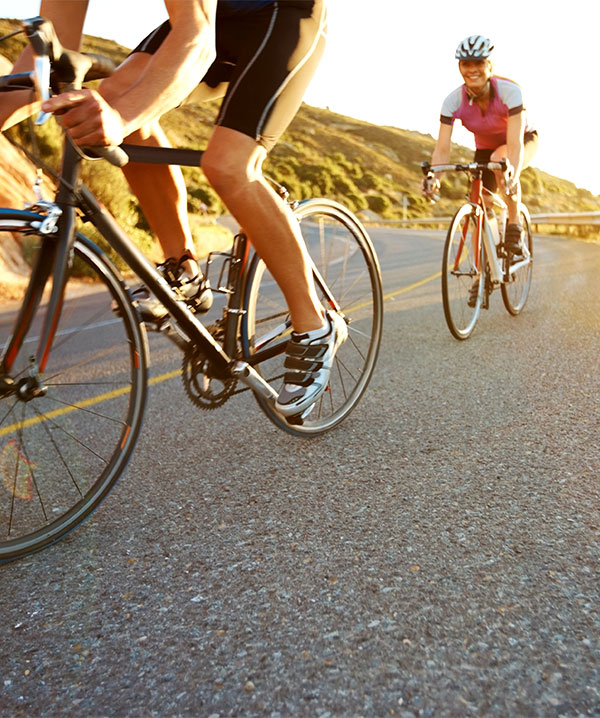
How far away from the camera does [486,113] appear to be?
5.85 metres

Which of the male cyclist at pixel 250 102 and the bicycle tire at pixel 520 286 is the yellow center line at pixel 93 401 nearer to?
the male cyclist at pixel 250 102

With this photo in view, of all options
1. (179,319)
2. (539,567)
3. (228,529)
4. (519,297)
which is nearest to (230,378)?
(179,319)

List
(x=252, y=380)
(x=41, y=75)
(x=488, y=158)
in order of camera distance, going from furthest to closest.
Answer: (x=488, y=158) < (x=252, y=380) < (x=41, y=75)

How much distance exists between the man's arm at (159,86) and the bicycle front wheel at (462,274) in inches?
139

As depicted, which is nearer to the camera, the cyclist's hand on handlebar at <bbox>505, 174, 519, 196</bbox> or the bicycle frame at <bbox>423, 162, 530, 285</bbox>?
the bicycle frame at <bbox>423, 162, 530, 285</bbox>

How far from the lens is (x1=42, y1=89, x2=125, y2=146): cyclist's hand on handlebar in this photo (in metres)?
1.85

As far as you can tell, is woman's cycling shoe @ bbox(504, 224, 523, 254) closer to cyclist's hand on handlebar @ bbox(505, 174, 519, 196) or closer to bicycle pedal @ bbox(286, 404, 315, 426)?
cyclist's hand on handlebar @ bbox(505, 174, 519, 196)

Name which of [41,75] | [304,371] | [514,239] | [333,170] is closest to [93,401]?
[304,371]

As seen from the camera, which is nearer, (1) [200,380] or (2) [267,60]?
(2) [267,60]

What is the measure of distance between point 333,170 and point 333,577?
62.9 m

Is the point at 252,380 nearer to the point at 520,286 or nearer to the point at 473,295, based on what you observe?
the point at 473,295

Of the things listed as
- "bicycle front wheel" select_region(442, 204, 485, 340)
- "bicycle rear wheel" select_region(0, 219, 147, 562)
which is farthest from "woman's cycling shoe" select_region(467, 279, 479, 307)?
"bicycle rear wheel" select_region(0, 219, 147, 562)

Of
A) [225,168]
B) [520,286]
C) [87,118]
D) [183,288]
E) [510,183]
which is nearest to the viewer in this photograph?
[87,118]

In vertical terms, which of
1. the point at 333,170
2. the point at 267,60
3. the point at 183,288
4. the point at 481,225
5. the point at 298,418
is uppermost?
the point at 333,170
